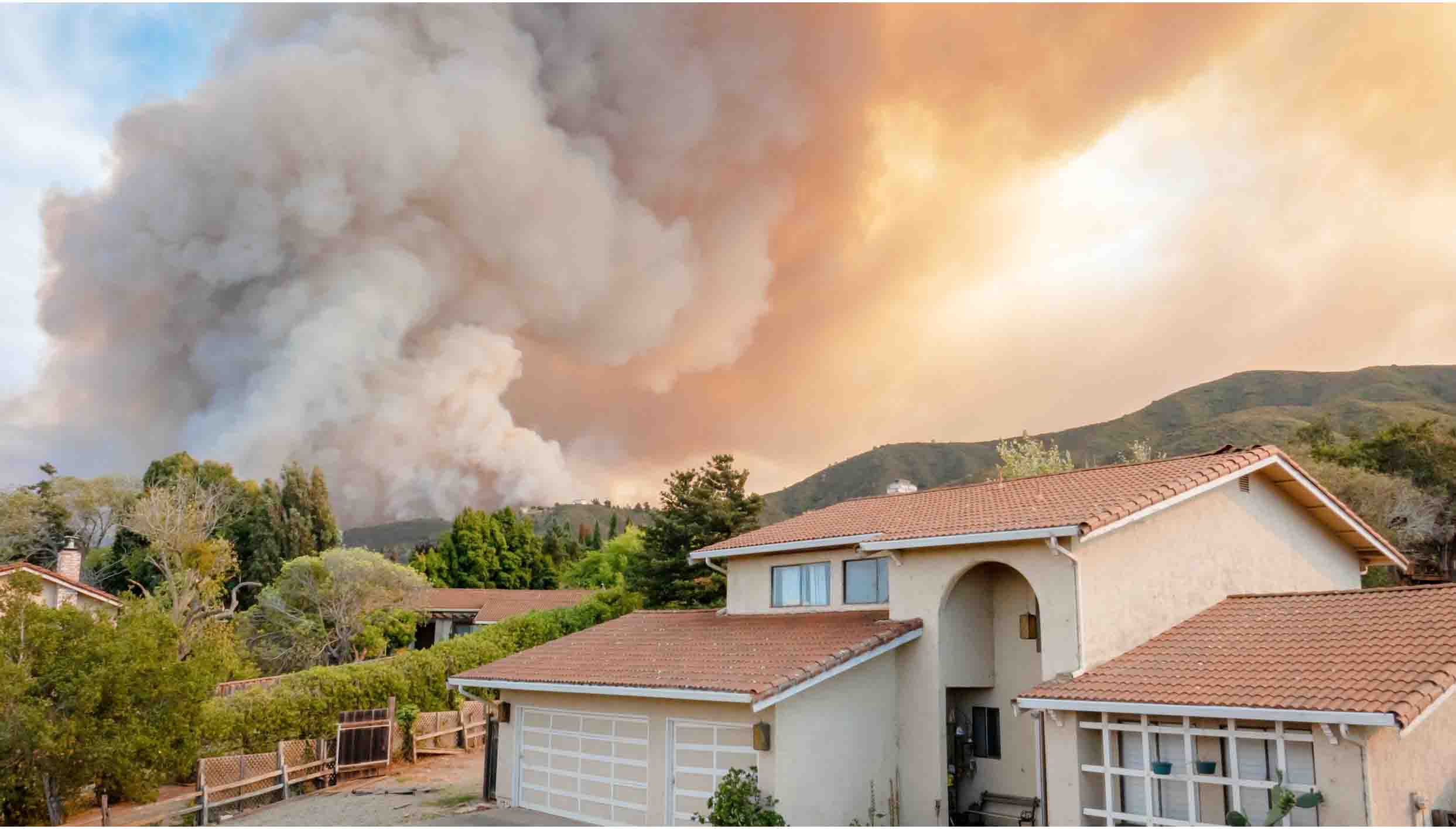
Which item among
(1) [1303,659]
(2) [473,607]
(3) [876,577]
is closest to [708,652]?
(3) [876,577]

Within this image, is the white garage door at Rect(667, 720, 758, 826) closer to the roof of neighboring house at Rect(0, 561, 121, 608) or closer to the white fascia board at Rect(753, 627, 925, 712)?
the white fascia board at Rect(753, 627, 925, 712)

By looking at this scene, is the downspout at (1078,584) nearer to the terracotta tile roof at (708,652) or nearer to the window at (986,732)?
the terracotta tile roof at (708,652)

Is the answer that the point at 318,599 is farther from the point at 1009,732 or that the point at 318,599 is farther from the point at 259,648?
the point at 1009,732

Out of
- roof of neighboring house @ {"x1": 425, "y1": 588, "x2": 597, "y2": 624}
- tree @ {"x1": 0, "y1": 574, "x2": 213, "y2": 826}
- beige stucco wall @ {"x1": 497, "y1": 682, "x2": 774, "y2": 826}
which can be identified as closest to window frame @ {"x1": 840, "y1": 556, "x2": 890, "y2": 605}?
beige stucco wall @ {"x1": 497, "y1": 682, "x2": 774, "y2": 826}

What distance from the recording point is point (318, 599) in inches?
1660

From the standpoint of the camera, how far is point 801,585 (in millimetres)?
21234

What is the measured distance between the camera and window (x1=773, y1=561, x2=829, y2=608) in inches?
816

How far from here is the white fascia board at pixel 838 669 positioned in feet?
49.8

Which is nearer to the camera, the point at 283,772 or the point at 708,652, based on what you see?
the point at 708,652

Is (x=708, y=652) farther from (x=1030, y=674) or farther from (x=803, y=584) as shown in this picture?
(x=1030, y=674)

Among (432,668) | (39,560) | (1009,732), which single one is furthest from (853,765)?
(39,560)

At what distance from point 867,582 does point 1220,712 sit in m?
8.31

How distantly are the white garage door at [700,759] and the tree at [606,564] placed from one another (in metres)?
36.7

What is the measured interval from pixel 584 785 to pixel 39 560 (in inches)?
2484
